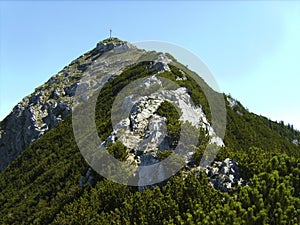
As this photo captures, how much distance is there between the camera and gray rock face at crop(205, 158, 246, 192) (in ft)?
89.7

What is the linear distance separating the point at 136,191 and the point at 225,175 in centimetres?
869

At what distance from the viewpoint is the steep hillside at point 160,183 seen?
19.0 m

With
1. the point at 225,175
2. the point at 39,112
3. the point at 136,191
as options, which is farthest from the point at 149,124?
the point at 39,112

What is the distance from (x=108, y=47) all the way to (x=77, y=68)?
13.7m

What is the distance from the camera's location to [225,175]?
28.5 meters

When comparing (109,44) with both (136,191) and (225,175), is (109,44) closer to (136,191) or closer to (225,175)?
(136,191)

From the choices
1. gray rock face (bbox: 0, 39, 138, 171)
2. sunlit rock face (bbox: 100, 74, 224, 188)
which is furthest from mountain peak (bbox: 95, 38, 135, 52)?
sunlit rock face (bbox: 100, 74, 224, 188)

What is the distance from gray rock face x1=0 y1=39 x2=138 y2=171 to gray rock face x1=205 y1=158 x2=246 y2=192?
197 ft

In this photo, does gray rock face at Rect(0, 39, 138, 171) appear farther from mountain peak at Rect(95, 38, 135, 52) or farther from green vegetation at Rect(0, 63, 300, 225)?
green vegetation at Rect(0, 63, 300, 225)

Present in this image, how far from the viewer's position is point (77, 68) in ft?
378

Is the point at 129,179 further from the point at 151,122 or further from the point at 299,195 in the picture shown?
the point at 299,195

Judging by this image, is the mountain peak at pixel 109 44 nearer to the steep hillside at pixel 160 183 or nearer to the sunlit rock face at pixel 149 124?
the steep hillside at pixel 160 183

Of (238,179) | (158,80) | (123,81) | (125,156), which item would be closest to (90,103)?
(123,81)

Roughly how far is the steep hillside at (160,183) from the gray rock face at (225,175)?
→ 9cm
